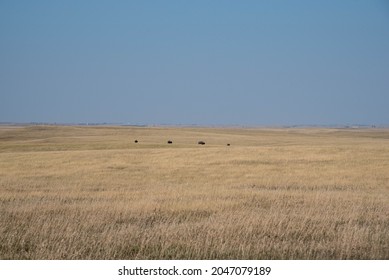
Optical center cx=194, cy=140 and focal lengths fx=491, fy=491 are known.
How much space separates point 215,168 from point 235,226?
→ 18.2 m

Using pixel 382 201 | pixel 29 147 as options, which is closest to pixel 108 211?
pixel 382 201

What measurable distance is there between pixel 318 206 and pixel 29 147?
146 ft

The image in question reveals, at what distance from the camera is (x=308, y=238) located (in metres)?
8.77

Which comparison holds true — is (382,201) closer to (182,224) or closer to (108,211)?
(182,224)

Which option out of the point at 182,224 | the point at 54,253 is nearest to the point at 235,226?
the point at 182,224

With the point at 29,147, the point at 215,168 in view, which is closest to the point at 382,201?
the point at 215,168

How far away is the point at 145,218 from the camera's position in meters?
10.9

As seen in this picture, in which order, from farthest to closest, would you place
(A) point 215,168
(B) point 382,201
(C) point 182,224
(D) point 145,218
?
(A) point 215,168 < (B) point 382,201 < (D) point 145,218 < (C) point 182,224

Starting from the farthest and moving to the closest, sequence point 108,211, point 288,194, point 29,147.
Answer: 1. point 29,147
2. point 288,194
3. point 108,211
